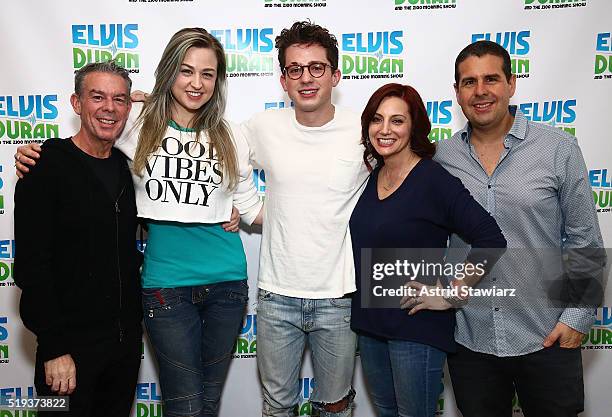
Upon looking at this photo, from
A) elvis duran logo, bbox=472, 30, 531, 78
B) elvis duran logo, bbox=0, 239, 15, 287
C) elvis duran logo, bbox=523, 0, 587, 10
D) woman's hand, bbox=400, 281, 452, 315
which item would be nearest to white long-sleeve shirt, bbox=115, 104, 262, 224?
woman's hand, bbox=400, 281, 452, 315

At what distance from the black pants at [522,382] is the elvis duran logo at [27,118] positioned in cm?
191

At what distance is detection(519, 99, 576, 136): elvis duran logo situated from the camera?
2.25 metres

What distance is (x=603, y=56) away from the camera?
221 centimetres

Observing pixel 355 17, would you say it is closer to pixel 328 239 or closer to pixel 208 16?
pixel 208 16

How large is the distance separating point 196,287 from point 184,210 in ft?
0.86

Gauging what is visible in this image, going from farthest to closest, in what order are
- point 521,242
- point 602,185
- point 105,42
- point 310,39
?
point 602,185 < point 105,42 < point 310,39 < point 521,242

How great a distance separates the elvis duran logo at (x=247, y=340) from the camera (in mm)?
2375

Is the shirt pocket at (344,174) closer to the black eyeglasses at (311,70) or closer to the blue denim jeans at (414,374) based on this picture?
the black eyeglasses at (311,70)

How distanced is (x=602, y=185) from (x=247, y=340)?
1.77 m

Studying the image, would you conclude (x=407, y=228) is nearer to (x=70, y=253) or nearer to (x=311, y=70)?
(x=311, y=70)

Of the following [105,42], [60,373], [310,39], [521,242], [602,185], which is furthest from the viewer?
[602,185]

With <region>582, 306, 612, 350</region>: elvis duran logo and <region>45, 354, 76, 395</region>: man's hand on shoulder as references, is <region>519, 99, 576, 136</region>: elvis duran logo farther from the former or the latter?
<region>45, 354, 76, 395</region>: man's hand on shoulder

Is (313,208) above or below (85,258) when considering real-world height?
above

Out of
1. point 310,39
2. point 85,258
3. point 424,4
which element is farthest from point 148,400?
point 424,4
